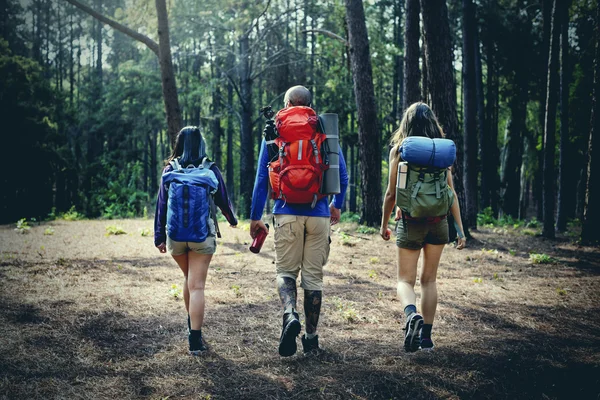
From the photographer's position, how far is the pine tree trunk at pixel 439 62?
10227 millimetres

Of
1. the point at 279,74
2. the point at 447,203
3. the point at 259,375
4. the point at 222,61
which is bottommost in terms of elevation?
the point at 259,375

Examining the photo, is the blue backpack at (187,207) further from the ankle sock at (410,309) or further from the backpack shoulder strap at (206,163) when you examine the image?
the ankle sock at (410,309)

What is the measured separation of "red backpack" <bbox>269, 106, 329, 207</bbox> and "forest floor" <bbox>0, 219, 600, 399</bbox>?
1.48m

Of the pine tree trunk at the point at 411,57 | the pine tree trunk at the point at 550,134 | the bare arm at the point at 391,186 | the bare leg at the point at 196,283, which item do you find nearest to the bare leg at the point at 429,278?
the bare arm at the point at 391,186

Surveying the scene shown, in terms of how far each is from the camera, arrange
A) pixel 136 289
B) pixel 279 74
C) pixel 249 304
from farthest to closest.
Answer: pixel 279 74 < pixel 136 289 < pixel 249 304

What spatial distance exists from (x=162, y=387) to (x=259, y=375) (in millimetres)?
767

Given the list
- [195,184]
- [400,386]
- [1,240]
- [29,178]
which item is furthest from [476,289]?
[29,178]

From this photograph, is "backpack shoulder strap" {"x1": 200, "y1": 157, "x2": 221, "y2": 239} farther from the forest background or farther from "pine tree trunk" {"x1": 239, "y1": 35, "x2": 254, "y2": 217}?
"pine tree trunk" {"x1": 239, "y1": 35, "x2": 254, "y2": 217}

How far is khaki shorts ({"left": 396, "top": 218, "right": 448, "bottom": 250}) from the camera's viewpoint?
4133mm

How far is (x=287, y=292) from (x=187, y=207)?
1133 mm

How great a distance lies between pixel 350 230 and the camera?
536 inches

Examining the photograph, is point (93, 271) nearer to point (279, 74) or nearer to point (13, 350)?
point (13, 350)

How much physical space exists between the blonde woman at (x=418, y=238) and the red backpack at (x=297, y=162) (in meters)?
0.75

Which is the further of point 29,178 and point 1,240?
point 29,178
